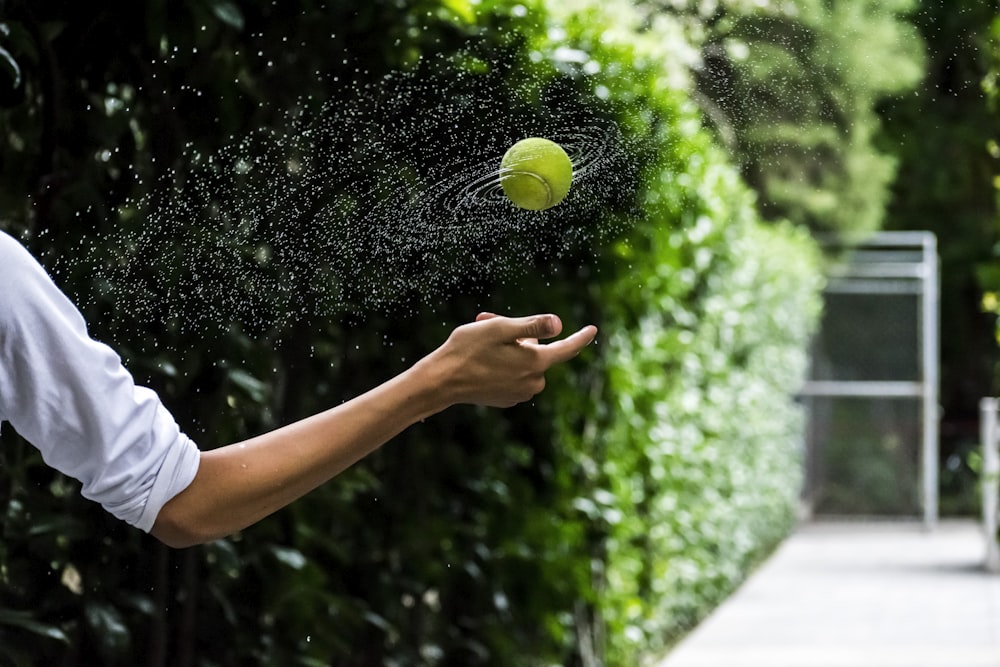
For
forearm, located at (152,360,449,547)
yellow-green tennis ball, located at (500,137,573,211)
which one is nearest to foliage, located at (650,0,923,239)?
yellow-green tennis ball, located at (500,137,573,211)

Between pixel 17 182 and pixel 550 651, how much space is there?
259 centimetres

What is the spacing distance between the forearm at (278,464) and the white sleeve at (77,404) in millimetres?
23

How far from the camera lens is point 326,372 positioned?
10.1ft

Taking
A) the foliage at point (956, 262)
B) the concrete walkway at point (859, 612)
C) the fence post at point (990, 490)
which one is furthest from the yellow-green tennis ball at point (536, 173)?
the foliage at point (956, 262)

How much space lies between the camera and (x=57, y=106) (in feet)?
7.68

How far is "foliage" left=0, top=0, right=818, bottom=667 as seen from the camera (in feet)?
7.18

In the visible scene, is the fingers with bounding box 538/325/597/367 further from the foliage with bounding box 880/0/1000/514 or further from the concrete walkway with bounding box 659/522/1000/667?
the foliage with bounding box 880/0/1000/514

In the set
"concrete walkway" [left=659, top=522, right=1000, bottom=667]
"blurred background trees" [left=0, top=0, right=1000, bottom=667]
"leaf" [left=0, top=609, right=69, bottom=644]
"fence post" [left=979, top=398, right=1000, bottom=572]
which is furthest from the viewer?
"fence post" [left=979, top=398, right=1000, bottom=572]

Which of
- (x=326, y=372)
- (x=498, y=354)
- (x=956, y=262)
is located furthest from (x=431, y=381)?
(x=956, y=262)

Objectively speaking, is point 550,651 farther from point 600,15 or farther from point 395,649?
point 600,15

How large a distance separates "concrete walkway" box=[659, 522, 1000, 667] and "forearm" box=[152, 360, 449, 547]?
15.5 feet

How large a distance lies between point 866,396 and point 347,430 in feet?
43.2

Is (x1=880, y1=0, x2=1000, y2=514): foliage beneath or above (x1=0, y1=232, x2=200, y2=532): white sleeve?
above

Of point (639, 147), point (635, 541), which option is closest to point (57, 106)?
point (639, 147)
